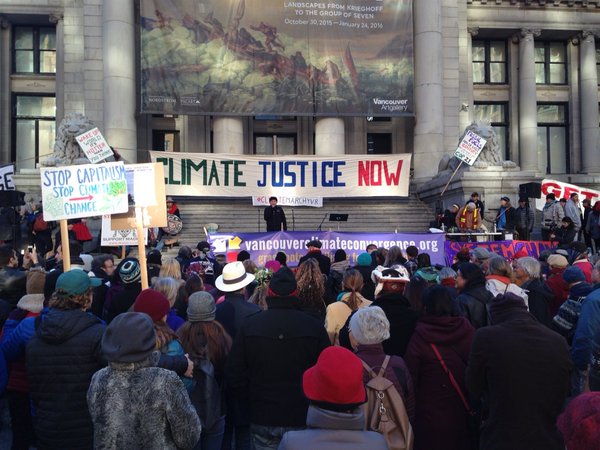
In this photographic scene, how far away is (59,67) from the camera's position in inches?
1178

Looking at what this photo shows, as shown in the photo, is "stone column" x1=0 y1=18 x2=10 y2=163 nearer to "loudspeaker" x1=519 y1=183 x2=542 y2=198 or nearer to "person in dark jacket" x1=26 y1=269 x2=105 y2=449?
"loudspeaker" x1=519 y1=183 x2=542 y2=198

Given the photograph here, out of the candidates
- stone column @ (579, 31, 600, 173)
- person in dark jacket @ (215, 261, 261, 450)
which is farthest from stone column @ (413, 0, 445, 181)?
person in dark jacket @ (215, 261, 261, 450)

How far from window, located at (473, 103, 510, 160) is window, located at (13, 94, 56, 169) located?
22332 mm

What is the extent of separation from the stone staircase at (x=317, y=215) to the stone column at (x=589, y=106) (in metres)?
14.5

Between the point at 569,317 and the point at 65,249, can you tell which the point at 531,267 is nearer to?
Result: the point at 569,317

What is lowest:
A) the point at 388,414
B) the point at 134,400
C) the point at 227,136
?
the point at 388,414

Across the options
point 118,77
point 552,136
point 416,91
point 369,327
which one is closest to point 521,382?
point 369,327

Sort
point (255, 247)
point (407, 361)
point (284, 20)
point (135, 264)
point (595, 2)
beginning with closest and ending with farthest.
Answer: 1. point (407, 361)
2. point (135, 264)
3. point (255, 247)
4. point (284, 20)
5. point (595, 2)

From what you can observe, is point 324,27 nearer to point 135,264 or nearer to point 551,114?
point 551,114

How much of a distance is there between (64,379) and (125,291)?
7.84 feet

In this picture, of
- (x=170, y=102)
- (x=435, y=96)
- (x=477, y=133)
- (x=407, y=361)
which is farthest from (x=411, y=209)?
(x=407, y=361)

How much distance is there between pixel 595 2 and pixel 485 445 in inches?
1433

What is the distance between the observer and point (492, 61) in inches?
1407

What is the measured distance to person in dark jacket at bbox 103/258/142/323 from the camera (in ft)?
20.6
